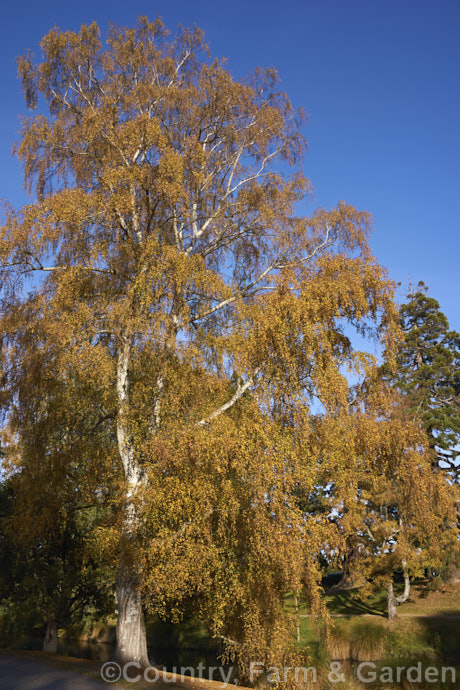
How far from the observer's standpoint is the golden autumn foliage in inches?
480

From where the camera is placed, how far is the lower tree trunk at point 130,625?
1297cm

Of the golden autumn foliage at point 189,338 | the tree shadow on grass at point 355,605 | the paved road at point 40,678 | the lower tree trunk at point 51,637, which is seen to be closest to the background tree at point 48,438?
the golden autumn foliage at point 189,338

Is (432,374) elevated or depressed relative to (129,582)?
elevated

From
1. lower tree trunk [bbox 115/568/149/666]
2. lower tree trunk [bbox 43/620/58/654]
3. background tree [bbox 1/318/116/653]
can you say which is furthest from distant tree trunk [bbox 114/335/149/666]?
lower tree trunk [bbox 43/620/58/654]

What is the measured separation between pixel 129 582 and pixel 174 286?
332 inches

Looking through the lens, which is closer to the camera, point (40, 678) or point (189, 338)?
point (40, 678)

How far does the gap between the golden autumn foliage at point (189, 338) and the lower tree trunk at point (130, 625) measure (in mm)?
48

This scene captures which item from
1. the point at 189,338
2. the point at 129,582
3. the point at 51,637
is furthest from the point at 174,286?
the point at 51,637

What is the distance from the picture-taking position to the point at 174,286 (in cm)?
1562

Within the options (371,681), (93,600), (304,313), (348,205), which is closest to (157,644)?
(93,600)

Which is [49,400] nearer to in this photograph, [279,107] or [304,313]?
[304,313]

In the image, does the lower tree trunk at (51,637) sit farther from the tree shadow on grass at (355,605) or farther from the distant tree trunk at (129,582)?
the tree shadow on grass at (355,605)

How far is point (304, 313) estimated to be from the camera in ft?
45.5

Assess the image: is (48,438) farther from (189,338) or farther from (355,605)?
(355,605)
